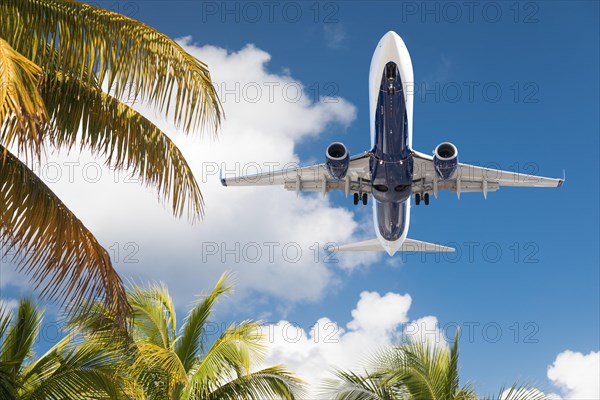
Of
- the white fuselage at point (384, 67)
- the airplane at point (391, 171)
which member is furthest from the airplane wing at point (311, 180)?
the white fuselage at point (384, 67)

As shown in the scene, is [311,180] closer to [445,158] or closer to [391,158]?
[391,158]

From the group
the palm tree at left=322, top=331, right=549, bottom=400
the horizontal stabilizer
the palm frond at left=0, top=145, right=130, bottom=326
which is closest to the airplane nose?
the horizontal stabilizer

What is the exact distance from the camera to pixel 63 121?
807 centimetres

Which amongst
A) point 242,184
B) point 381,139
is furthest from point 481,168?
point 242,184

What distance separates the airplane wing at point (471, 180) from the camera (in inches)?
1235

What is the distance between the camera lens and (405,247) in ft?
134

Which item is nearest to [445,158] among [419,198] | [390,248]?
[419,198]

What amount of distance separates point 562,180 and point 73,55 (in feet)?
98.3

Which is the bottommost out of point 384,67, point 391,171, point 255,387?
point 255,387

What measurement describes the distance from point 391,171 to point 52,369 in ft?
61.5

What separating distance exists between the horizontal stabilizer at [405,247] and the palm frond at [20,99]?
111 ft

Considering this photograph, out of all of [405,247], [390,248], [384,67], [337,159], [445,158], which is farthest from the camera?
[405,247]

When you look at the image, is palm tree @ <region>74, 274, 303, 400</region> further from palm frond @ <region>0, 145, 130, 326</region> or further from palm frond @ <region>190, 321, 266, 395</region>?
palm frond @ <region>0, 145, 130, 326</region>

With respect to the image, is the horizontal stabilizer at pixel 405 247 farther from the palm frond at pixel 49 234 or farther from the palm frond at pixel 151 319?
the palm frond at pixel 49 234
